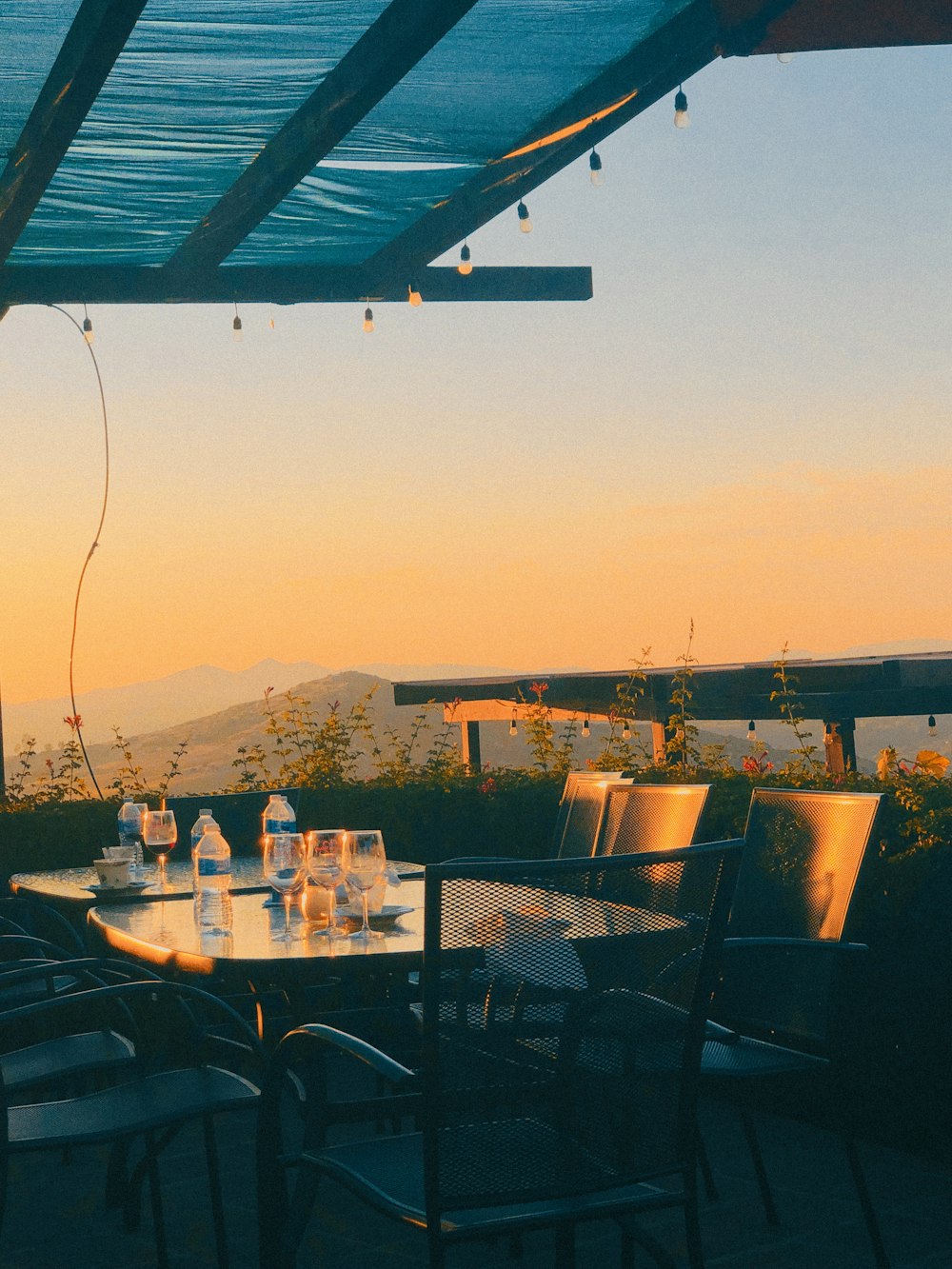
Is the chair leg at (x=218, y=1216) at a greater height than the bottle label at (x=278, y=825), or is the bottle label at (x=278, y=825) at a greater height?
the bottle label at (x=278, y=825)

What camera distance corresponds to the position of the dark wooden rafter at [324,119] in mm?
3660

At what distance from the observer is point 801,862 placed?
3.42m

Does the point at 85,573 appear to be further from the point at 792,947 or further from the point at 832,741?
the point at 832,741

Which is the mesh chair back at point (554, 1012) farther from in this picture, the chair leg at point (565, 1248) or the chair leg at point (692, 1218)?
the chair leg at point (565, 1248)

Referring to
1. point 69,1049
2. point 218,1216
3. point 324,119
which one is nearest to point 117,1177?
point 69,1049

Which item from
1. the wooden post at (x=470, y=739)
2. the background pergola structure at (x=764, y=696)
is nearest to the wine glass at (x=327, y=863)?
the background pergola structure at (x=764, y=696)

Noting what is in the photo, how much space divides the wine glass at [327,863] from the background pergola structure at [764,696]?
5.39 metres

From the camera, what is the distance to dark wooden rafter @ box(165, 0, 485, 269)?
3660mm

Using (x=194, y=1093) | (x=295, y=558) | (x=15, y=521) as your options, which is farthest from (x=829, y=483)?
(x=194, y=1093)

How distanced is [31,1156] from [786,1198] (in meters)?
2.34

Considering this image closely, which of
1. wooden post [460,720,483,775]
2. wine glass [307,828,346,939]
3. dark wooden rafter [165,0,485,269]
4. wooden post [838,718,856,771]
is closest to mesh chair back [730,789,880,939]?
wine glass [307,828,346,939]

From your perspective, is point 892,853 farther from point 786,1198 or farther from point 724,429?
point 724,429

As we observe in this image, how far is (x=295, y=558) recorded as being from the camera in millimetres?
18469

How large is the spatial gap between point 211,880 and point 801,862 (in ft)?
4.94
